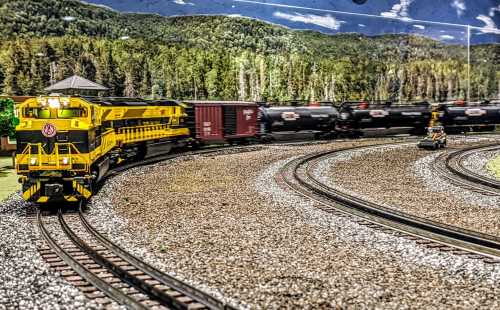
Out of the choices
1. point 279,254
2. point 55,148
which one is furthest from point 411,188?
point 55,148

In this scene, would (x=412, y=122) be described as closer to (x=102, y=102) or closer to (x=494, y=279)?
(x=102, y=102)

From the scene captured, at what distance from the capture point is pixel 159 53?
635ft

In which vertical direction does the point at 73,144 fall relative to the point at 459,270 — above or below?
above

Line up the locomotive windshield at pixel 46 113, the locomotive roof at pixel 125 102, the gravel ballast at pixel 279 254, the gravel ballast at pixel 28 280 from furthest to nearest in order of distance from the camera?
1. the locomotive roof at pixel 125 102
2. the locomotive windshield at pixel 46 113
3. the gravel ballast at pixel 279 254
4. the gravel ballast at pixel 28 280

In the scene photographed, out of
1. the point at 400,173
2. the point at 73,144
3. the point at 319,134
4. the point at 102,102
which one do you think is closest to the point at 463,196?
the point at 400,173

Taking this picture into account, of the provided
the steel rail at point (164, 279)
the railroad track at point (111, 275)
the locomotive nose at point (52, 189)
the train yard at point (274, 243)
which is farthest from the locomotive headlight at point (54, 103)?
the steel rail at point (164, 279)

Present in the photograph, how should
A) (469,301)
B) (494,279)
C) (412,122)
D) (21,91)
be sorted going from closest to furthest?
(469,301)
(494,279)
(412,122)
(21,91)

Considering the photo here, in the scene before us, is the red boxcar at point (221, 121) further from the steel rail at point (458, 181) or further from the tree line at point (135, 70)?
the tree line at point (135, 70)

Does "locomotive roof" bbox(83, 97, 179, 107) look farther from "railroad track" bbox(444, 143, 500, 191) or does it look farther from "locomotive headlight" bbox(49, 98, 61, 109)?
"railroad track" bbox(444, 143, 500, 191)

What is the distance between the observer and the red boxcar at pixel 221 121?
39156mm

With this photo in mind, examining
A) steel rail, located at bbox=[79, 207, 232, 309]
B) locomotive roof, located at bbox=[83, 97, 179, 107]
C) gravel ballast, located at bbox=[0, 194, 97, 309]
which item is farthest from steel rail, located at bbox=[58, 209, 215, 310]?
locomotive roof, located at bbox=[83, 97, 179, 107]

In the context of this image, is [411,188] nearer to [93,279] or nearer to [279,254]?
[279,254]

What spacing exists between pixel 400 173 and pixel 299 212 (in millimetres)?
11312

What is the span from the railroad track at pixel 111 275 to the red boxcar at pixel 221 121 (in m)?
25.4
